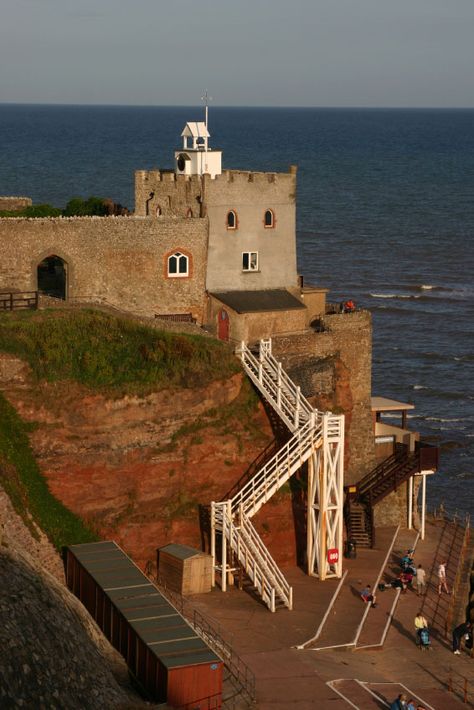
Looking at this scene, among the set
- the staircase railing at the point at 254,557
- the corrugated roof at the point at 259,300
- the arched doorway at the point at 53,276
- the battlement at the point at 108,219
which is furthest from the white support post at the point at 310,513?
the arched doorway at the point at 53,276

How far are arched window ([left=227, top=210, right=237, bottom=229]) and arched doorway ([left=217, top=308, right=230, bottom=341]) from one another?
12.6 feet

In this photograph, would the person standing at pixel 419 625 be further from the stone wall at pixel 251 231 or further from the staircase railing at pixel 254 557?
the stone wall at pixel 251 231

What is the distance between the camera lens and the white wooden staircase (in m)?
52.0

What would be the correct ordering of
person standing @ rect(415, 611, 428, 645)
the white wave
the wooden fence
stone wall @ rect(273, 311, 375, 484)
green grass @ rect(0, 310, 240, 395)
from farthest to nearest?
the white wave
stone wall @ rect(273, 311, 375, 484)
the wooden fence
green grass @ rect(0, 310, 240, 395)
person standing @ rect(415, 611, 428, 645)

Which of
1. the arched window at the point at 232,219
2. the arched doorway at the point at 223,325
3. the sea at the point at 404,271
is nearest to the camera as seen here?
the arched doorway at the point at 223,325

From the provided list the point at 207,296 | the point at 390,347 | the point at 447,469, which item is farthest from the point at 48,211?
the point at 390,347

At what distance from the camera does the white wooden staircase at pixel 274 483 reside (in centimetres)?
5203

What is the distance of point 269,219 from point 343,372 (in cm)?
741

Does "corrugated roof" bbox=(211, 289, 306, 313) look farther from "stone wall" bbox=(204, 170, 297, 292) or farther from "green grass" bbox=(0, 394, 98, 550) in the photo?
"green grass" bbox=(0, 394, 98, 550)

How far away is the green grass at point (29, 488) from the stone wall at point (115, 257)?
7988mm

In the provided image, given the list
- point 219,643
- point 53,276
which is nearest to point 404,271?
point 53,276

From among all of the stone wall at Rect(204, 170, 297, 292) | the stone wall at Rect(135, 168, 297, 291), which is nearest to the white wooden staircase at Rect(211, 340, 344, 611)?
the stone wall at Rect(204, 170, 297, 292)

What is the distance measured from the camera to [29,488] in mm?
49688

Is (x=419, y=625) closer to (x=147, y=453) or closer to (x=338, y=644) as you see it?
(x=338, y=644)
